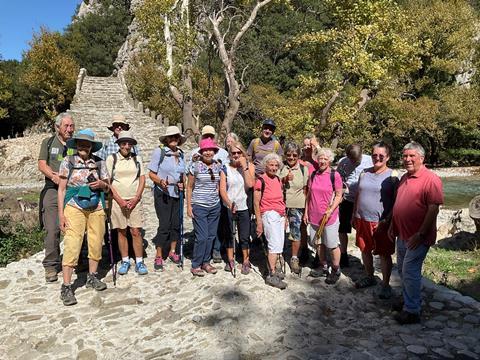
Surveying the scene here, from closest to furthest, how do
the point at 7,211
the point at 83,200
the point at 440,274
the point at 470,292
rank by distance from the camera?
the point at 83,200 → the point at 470,292 → the point at 440,274 → the point at 7,211

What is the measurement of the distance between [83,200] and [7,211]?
561 cm

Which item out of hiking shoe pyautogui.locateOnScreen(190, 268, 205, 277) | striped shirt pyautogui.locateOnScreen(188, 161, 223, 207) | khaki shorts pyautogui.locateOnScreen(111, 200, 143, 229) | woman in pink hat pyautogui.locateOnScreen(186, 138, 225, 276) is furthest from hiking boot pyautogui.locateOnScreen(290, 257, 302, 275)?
khaki shorts pyautogui.locateOnScreen(111, 200, 143, 229)

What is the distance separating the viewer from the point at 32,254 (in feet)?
23.1

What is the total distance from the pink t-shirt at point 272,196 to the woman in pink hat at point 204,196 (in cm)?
63

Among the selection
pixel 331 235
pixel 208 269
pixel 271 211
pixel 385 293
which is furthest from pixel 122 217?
pixel 385 293

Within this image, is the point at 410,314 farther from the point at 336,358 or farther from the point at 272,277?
the point at 272,277

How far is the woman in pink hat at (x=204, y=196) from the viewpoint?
5.31 m

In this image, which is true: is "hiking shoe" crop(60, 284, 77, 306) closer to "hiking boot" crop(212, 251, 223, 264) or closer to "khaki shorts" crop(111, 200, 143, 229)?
"khaki shorts" crop(111, 200, 143, 229)

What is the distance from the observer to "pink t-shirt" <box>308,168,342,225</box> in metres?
5.17

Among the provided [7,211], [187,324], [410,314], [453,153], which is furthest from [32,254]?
[453,153]

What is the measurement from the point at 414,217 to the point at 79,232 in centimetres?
397

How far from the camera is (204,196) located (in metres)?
5.33

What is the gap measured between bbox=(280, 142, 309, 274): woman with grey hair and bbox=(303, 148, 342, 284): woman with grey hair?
169 millimetres

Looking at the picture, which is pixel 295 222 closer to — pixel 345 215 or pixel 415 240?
pixel 345 215
